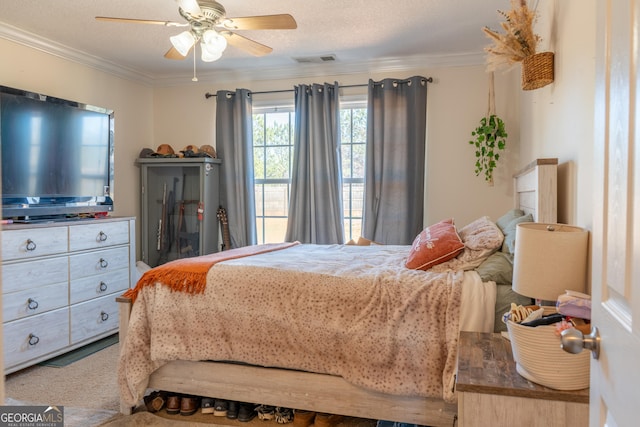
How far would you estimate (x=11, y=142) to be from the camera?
9.77 ft

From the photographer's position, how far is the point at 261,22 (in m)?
2.36

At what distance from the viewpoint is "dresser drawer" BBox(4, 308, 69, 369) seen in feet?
9.24

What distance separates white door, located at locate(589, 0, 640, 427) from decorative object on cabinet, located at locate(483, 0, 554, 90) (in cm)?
134

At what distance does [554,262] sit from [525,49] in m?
1.25

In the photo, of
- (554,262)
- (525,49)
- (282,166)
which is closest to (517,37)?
(525,49)

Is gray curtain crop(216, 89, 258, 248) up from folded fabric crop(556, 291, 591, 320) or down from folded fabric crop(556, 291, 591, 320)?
up

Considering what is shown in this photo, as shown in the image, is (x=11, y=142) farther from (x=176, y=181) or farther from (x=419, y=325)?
(x=419, y=325)

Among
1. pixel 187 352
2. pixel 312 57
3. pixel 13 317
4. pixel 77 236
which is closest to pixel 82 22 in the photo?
pixel 77 236

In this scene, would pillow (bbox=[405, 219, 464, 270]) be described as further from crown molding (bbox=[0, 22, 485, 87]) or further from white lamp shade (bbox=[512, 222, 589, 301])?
crown molding (bbox=[0, 22, 485, 87])

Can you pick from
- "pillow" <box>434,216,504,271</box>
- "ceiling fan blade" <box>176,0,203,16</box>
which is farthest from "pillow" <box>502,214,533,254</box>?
"ceiling fan blade" <box>176,0,203,16</box>

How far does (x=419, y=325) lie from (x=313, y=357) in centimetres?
52

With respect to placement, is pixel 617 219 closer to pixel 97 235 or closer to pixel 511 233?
pixel 511 233

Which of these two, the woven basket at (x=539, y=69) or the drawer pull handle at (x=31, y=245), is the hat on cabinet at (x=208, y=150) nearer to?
the drawer pull handle at (x=31, y=245)

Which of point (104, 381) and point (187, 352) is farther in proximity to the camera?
point (104, 381)
